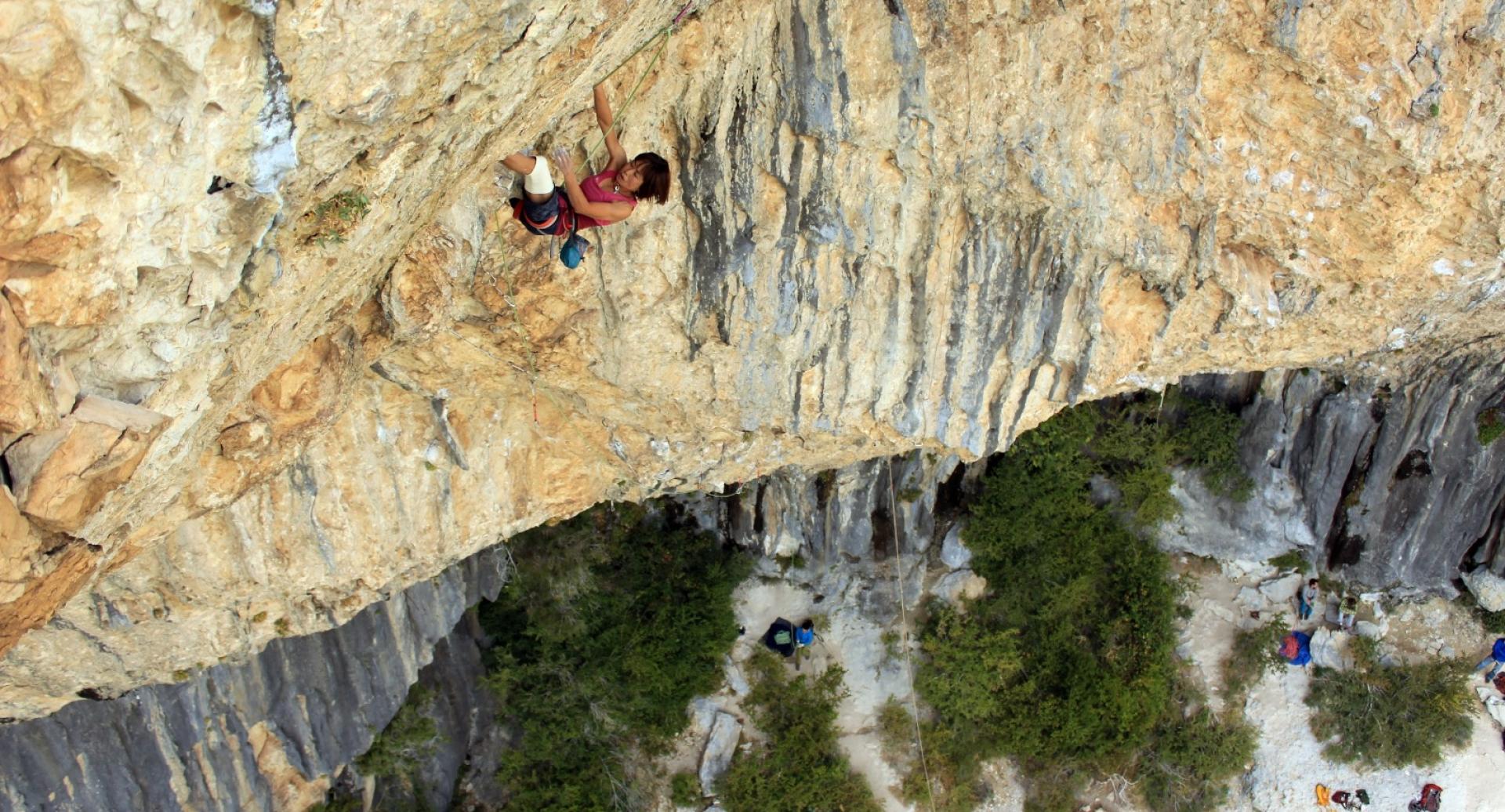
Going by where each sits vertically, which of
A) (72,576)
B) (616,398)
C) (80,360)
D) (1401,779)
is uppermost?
(616,398)

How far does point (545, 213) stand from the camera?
5.16m

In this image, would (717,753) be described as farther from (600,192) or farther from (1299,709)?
(600,192)

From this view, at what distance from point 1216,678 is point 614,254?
9.92 meters

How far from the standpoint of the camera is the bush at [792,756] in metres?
11.8

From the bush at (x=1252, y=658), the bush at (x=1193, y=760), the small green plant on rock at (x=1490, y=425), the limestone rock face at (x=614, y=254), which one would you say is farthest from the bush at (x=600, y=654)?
the small green plant on rock at (x=1490, y=425)

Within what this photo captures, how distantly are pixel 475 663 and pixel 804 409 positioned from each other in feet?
23.9

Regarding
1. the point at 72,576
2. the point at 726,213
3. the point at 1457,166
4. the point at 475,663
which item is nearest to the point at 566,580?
the point at 475,663

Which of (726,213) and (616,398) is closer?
(726,213)

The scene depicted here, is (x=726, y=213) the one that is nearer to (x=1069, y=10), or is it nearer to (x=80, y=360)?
(x=1069, y=10)

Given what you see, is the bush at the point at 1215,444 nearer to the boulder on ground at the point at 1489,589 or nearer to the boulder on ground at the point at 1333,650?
the boulder on ground at the point at 1333,650

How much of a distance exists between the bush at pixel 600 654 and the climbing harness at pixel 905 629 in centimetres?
215

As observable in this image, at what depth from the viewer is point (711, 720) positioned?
12.3m

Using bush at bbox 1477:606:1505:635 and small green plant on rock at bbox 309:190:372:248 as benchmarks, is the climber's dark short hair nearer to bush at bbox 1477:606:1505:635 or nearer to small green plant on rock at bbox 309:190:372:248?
small green plant on rock at bbox 309:190:372:248

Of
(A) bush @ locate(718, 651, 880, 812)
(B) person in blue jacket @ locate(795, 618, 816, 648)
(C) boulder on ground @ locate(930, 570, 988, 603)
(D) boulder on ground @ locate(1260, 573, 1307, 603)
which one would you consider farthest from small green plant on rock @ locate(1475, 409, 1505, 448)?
(B) person in blue jacket @ locate(795, 618, 816, 648)
